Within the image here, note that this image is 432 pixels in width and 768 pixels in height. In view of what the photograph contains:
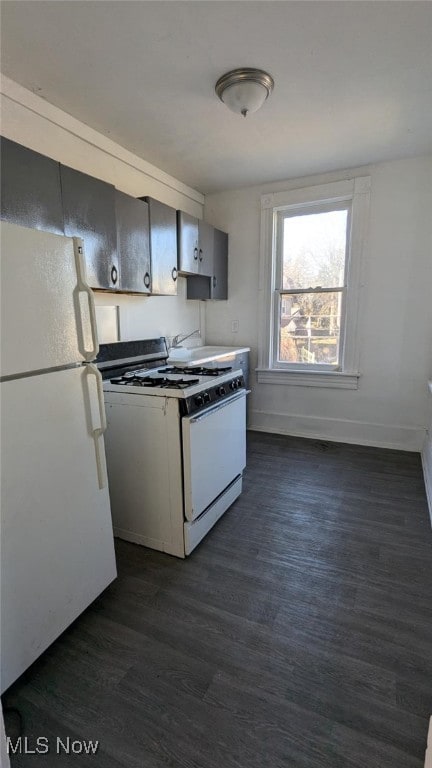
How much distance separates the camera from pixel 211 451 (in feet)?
6.60

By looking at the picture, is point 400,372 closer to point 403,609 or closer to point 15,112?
point 403,609

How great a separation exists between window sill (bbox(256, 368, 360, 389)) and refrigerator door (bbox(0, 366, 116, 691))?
2.59m

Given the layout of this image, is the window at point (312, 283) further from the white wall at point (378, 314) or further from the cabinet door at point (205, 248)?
the cabinet door at point (205, 248)

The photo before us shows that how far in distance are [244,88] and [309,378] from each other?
2.48 m

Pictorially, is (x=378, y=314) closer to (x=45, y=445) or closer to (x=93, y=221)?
(x=93, y=221)

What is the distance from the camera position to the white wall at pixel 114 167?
1.97 meters

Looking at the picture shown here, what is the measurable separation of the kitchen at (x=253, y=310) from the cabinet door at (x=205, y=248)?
0.32m

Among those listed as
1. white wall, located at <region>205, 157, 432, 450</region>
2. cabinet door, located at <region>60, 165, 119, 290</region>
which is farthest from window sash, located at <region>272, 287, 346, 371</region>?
cabinet door, located at <region>60, 165, 119, 290</region>

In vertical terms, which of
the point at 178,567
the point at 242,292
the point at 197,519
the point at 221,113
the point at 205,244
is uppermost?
the point at 221,113

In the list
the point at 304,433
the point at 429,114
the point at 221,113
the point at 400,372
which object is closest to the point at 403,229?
the point at 429,114

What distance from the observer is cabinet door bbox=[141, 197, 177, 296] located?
2.70 metres

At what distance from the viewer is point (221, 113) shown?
7.32 feet

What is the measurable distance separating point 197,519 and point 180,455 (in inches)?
16.4

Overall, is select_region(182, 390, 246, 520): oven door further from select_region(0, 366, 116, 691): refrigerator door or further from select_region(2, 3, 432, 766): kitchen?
select_region(0, 366, 116, 691): refrigerator door
